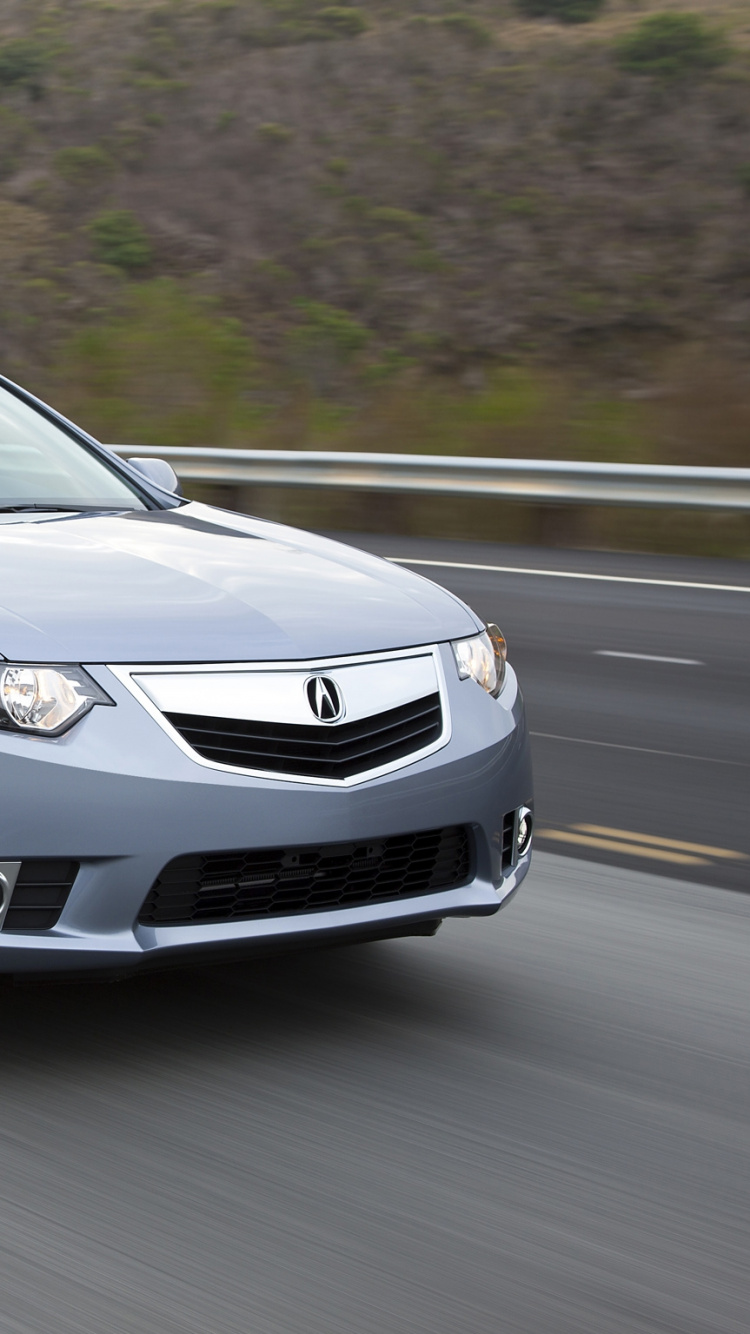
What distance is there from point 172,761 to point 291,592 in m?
0.69

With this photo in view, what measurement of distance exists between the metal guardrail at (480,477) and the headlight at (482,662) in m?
9.41

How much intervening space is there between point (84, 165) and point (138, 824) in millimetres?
49525

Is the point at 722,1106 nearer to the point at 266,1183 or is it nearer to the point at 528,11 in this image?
the point at 266,1183

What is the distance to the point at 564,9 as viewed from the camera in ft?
187

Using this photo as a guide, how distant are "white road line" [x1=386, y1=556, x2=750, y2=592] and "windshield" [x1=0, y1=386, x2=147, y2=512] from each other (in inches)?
252

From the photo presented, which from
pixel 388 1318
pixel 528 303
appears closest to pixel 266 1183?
pixel 388 1318

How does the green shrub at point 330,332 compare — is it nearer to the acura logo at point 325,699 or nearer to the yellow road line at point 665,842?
the yellow road line at point 665,842

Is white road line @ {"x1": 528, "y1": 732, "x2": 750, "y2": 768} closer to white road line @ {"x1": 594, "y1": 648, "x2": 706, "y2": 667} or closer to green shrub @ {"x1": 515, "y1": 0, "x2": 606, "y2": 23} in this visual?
white road line @ {"x1": 594, "y1": 648, "x2": 706, "y2": 667}

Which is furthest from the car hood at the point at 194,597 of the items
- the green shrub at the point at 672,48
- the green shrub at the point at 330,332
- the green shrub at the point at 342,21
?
the green shrub at the point at 342,21

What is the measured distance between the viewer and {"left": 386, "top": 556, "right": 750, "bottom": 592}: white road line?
1162 centimetres

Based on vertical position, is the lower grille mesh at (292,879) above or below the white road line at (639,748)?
above

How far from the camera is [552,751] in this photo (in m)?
6.99

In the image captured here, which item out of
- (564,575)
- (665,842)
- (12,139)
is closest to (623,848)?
(665,842)

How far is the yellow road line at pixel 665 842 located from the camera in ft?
18.2
